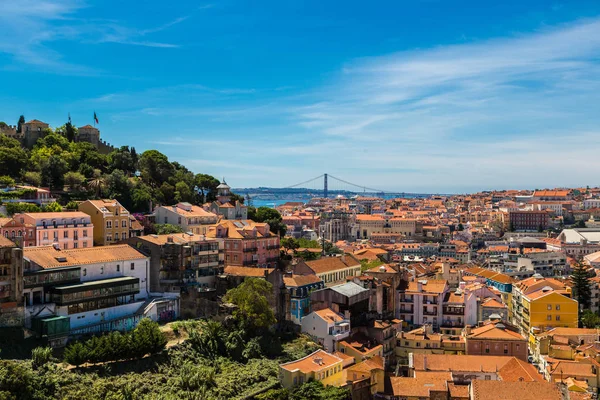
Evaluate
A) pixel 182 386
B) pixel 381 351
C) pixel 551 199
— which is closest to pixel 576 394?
pixel 381 351

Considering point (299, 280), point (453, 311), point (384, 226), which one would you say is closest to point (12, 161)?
point (299, 280)

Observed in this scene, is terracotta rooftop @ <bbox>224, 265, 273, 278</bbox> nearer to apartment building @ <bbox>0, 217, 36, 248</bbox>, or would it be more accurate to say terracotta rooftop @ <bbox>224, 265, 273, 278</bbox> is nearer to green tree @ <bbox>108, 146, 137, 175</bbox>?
apartment building @ <bbox>0, 217, 36, 248</bbox>

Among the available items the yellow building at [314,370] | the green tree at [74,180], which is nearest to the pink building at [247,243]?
the yellow building at [314,370]

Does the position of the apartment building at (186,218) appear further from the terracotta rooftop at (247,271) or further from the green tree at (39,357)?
the green tree at (39,357)

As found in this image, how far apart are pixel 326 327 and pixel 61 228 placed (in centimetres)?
1963

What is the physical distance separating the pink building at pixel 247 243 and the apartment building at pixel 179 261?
370 cm

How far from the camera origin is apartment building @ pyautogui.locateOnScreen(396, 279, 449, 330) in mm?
47562

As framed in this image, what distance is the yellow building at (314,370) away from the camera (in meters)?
32.3

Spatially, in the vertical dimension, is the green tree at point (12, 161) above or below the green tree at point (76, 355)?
above

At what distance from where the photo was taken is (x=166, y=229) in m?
49.8

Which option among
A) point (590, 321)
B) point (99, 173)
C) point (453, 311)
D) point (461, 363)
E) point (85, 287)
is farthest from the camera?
point (99, 173)

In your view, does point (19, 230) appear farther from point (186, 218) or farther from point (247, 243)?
point (247, 243)

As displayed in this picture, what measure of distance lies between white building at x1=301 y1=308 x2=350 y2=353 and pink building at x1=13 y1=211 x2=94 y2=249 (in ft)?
55.7

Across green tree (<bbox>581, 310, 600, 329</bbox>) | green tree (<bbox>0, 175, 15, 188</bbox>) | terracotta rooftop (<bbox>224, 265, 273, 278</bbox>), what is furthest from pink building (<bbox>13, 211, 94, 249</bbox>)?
green tree (<bbox>581, 310, 600, 329</bbox>)
